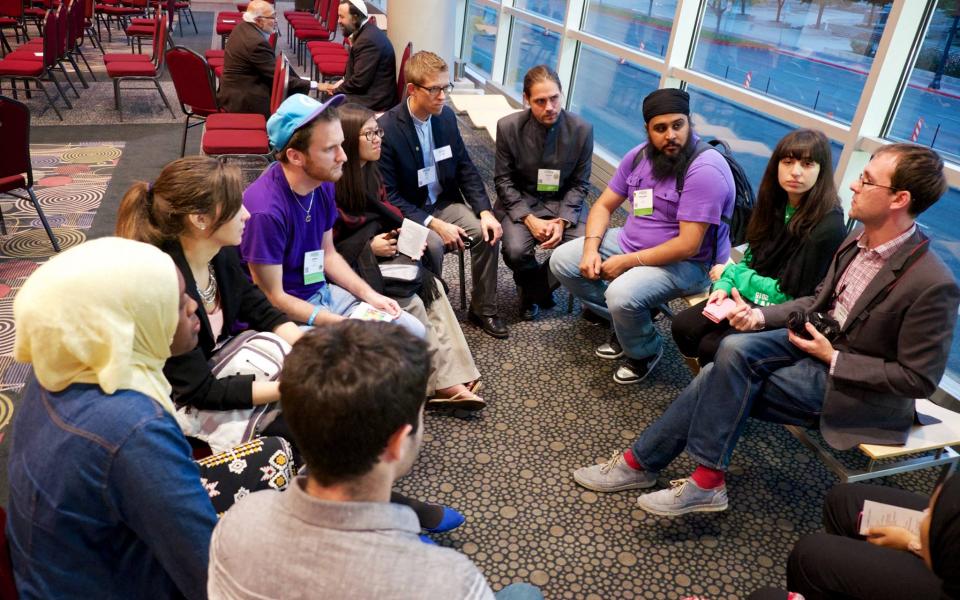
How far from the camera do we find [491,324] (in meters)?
3.40

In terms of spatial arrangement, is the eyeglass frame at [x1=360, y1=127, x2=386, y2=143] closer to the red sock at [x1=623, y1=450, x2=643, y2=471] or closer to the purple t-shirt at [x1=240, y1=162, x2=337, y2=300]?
the purple t-shirt at [x1=240, y1=162, x2=337, y2=300]

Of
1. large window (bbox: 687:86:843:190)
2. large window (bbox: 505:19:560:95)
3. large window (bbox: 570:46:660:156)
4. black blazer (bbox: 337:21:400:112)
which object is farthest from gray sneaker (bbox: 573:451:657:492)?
large window (bbox: 505:19:560:95)

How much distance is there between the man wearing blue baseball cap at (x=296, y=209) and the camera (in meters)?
2.29

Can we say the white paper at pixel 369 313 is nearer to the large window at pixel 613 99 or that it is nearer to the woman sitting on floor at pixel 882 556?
the woman sitting on floor at pixel 882 556

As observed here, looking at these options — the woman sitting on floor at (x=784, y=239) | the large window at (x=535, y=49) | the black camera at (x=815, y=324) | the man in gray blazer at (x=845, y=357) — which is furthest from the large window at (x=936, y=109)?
the large window at (x=535, y=49)

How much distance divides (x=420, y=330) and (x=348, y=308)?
30 cm

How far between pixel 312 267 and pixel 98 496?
4.65 ft

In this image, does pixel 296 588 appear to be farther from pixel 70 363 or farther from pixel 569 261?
pixel 569 261

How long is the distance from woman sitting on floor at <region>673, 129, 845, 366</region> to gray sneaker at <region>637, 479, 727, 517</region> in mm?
535

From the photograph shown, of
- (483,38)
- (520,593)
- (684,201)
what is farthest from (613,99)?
(520,593)

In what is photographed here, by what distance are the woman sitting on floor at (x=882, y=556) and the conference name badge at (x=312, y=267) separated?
5.91ft

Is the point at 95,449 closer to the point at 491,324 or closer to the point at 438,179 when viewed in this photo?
the point at 491,324

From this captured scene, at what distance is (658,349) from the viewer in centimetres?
310

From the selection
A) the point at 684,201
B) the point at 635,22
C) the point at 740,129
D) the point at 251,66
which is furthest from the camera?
the point at 635,22
